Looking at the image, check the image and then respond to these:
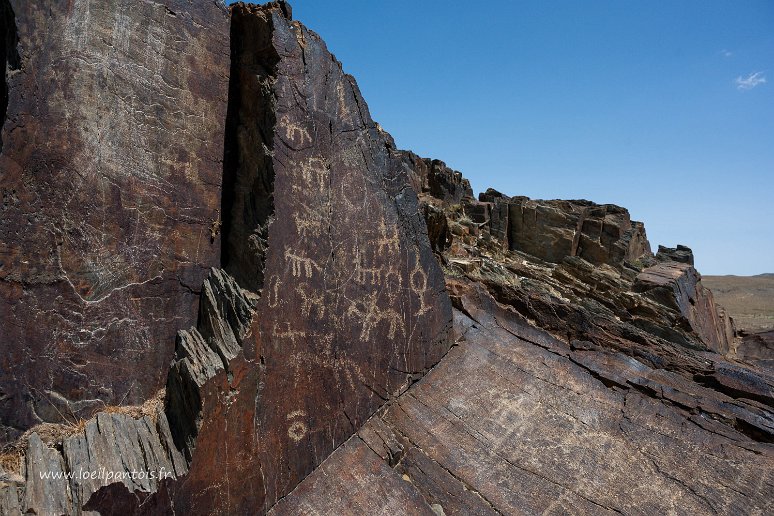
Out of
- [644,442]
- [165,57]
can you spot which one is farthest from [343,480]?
[165,57]

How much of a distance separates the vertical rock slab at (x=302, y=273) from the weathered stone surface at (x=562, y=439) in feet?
1.39

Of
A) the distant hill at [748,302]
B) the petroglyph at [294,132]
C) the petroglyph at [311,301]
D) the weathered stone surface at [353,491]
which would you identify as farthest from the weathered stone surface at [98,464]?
the distant hill at [748,302]

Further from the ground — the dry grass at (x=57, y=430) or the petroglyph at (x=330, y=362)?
the petroglyph at (x=330, y=362)

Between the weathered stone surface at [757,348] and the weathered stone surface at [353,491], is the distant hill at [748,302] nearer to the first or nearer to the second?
the weathered stone surface at [757,348]

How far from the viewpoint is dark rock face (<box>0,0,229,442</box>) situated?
427 cm

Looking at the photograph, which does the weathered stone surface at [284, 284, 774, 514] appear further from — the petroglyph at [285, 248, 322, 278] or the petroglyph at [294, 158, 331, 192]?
the petroglyph at [294, 158, 331, 192]

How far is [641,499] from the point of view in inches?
192

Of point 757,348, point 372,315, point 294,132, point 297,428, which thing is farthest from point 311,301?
point 757,348

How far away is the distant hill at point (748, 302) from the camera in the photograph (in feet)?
70.6

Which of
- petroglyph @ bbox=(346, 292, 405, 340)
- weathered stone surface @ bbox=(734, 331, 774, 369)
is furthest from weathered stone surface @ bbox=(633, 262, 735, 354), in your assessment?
petroglyph @ bbox=(346, 292, 405, 340)

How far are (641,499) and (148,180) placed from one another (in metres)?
5.59

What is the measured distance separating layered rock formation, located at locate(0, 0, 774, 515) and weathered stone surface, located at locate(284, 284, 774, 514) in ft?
0.08

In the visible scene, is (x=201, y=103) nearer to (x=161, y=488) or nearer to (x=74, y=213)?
(x=74, y=213)

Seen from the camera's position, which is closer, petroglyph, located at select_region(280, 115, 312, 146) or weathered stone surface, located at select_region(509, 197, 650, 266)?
petroglyph, located at select_region(280, 115, 312, 146)
